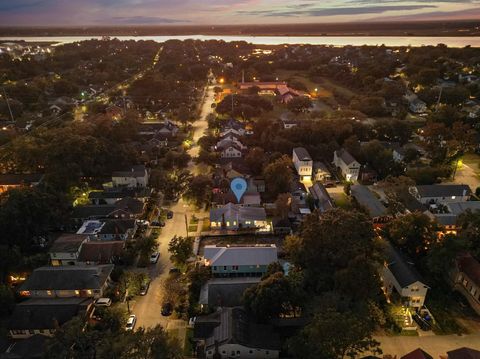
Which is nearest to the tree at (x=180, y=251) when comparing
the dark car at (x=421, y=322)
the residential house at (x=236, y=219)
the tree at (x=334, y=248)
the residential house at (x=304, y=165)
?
the residential house at (x=236, y=219)

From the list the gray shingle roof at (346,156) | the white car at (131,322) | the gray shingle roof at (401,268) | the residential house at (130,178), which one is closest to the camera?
the white car at (131,322)

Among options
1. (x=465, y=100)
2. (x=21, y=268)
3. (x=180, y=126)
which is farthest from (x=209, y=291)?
(x=465, y=100)

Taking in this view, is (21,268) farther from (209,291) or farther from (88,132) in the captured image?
(88,132)

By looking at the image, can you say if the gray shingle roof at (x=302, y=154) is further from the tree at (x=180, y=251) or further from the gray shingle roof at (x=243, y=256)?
the tree at (x=180, y=251)

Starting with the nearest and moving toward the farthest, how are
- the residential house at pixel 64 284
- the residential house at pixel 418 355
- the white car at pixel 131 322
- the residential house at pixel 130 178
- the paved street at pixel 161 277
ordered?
the residential house at pixel 418 355
the white car at pixel 131 322
the paved street at pixel 161 277
the residential house at pixel 64 284
the residential house at pixel 130 178

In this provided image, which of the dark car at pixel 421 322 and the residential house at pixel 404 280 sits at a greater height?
the residential house at pixel 404 280
